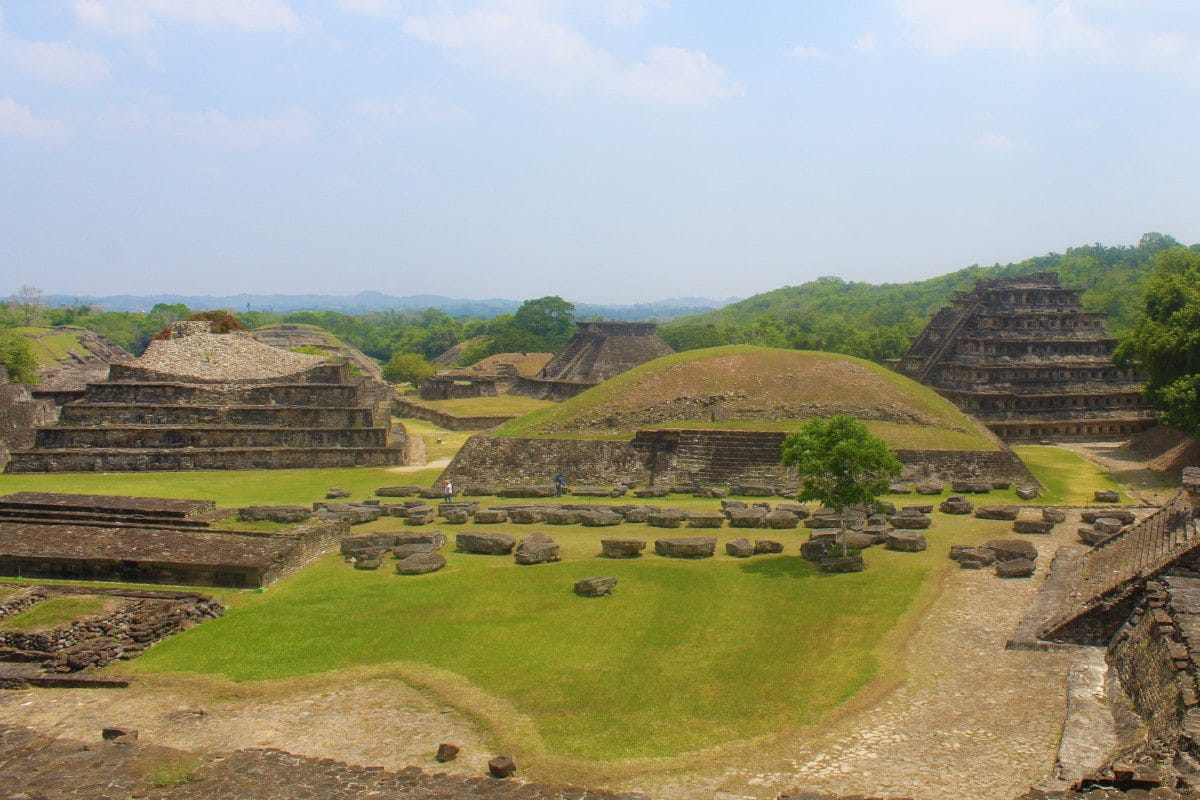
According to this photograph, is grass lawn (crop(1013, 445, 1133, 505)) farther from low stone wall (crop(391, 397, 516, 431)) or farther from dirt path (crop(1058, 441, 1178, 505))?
low stone wall (crop(391, 397, 516, 431))

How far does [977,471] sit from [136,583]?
78.6ft

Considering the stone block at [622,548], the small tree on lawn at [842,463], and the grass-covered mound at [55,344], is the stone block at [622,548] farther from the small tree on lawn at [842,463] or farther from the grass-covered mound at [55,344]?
the grass-covered mound at [55,344]

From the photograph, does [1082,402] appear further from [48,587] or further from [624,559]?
[48,587]

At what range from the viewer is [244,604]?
56.7 feet

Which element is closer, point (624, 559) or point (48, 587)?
point (48, 587)

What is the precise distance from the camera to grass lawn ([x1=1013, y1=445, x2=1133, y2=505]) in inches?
1086

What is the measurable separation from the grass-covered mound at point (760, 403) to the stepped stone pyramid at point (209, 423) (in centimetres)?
645

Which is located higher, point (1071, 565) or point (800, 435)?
point (800, 435)

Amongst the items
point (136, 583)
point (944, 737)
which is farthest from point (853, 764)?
point (136, 583)

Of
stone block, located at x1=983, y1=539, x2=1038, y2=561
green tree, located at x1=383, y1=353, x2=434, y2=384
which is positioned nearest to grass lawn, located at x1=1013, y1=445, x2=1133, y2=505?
stone block, located at x1=983, y1=539, x2=1038, y2=561

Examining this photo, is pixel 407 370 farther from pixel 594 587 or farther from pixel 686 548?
pixel 594 587

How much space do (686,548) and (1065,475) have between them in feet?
59.6

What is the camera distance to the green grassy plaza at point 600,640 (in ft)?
38.6

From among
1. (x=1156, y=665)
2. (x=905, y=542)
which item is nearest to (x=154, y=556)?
(x=905, y=542)
